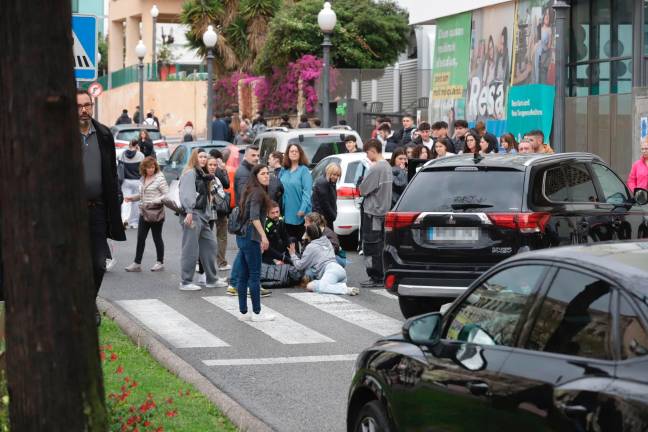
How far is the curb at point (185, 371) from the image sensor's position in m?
8.33

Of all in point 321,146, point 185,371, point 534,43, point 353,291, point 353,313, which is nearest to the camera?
point 185,371

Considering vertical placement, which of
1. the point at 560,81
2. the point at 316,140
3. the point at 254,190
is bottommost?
the point at 254,190

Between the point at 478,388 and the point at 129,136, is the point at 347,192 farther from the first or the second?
the point at 129,136

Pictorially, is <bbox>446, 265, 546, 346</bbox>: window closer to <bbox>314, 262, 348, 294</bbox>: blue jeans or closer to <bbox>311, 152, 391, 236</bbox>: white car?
<bbox>314, 262, 348, 294</bbox>: blue jeans

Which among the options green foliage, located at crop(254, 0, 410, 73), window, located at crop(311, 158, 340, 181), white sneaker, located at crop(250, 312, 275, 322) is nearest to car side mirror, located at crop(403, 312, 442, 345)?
white sneaker, located at crop(250, 312, 275, 322)

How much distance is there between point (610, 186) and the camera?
13.4m

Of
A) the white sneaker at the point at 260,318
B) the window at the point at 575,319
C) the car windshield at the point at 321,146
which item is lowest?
the white sneaker at the point at 260,318

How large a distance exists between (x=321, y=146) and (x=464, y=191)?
1048 centimetres

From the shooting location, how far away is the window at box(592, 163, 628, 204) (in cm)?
1315

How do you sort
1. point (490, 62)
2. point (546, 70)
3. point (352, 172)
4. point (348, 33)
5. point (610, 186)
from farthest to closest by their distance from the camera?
point (348, 33) → point (490, 62) → point (546, 70) → point (352, 172) → point (610, 186)

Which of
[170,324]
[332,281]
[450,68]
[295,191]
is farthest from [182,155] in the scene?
[170,324]

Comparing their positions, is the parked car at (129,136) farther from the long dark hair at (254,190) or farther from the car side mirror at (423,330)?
the car side mirror at (423,330)

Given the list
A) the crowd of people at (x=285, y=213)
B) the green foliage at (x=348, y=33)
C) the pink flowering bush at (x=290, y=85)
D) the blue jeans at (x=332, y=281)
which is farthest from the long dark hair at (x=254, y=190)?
the green foliage at (x=348, y=33)

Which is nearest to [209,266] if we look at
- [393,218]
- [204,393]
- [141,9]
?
[393,218]
